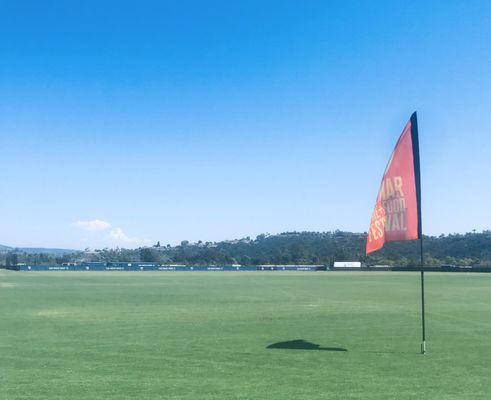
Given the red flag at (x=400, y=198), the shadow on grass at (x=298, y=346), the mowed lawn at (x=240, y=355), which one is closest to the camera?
the mowed lawn at (x=240, y=355)

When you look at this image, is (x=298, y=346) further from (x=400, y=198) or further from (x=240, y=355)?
(x=400, y=198)

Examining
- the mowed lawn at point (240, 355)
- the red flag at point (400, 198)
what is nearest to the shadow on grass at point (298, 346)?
the mowed lawn at point (240, 355)

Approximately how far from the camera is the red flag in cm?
1366

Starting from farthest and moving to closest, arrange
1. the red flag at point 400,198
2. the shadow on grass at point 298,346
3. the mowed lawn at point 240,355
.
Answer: the shadow on grass at point 298,346 < the red flag at point 400,198 < the mowed lawn at point 240,355

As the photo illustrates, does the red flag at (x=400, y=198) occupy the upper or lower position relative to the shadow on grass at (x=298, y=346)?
upper

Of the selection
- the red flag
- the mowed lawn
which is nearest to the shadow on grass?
the mowed lawn

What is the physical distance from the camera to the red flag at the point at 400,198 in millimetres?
13656

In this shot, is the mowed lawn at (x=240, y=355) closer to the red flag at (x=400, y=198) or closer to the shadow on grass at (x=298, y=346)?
the shadow on grass at (x=298, y=346)

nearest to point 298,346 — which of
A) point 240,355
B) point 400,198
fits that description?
point 240,355

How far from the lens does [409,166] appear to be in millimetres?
13758

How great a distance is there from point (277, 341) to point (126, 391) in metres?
5.93

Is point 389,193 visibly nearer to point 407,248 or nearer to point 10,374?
point 10,374

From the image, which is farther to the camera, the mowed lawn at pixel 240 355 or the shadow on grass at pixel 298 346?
the shadow on grass at pixel 298 346

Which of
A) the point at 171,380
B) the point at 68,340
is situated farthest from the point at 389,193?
the point at 68,340
